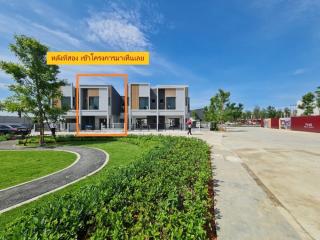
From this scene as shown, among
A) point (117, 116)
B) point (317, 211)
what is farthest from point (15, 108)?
point (117, 116)

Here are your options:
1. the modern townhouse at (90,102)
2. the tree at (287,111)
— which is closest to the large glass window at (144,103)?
the modern townhouse at (90,102)

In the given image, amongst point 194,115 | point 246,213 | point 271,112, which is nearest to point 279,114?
point 271,112

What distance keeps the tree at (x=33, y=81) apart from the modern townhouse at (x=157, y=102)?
58.2 ft

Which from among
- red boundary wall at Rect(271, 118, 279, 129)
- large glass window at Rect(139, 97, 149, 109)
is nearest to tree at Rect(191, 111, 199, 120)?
red boundary wall at Rect(271, 118, 279, 129)

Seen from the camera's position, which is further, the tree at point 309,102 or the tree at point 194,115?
the tree at point 194,115

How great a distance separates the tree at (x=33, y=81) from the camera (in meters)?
15.0

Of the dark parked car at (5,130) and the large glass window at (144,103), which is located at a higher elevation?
the large glass window at (144,103)

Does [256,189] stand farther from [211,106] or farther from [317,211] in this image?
[211,106]

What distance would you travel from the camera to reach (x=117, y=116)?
43156 millimetres

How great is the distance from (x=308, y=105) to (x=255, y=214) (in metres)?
59.6

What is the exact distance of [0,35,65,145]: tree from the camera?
15032 mm

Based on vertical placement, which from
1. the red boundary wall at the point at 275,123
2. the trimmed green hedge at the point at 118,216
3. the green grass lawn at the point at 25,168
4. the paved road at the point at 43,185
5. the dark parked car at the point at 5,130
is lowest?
the paved road at the point at 43,185

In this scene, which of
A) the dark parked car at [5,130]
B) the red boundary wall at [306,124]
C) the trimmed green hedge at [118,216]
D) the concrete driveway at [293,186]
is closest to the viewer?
the trimmed green hedge at [118,216]

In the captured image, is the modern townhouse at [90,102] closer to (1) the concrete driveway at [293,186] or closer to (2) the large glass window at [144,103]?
(2) the large glass window at [144,103]
